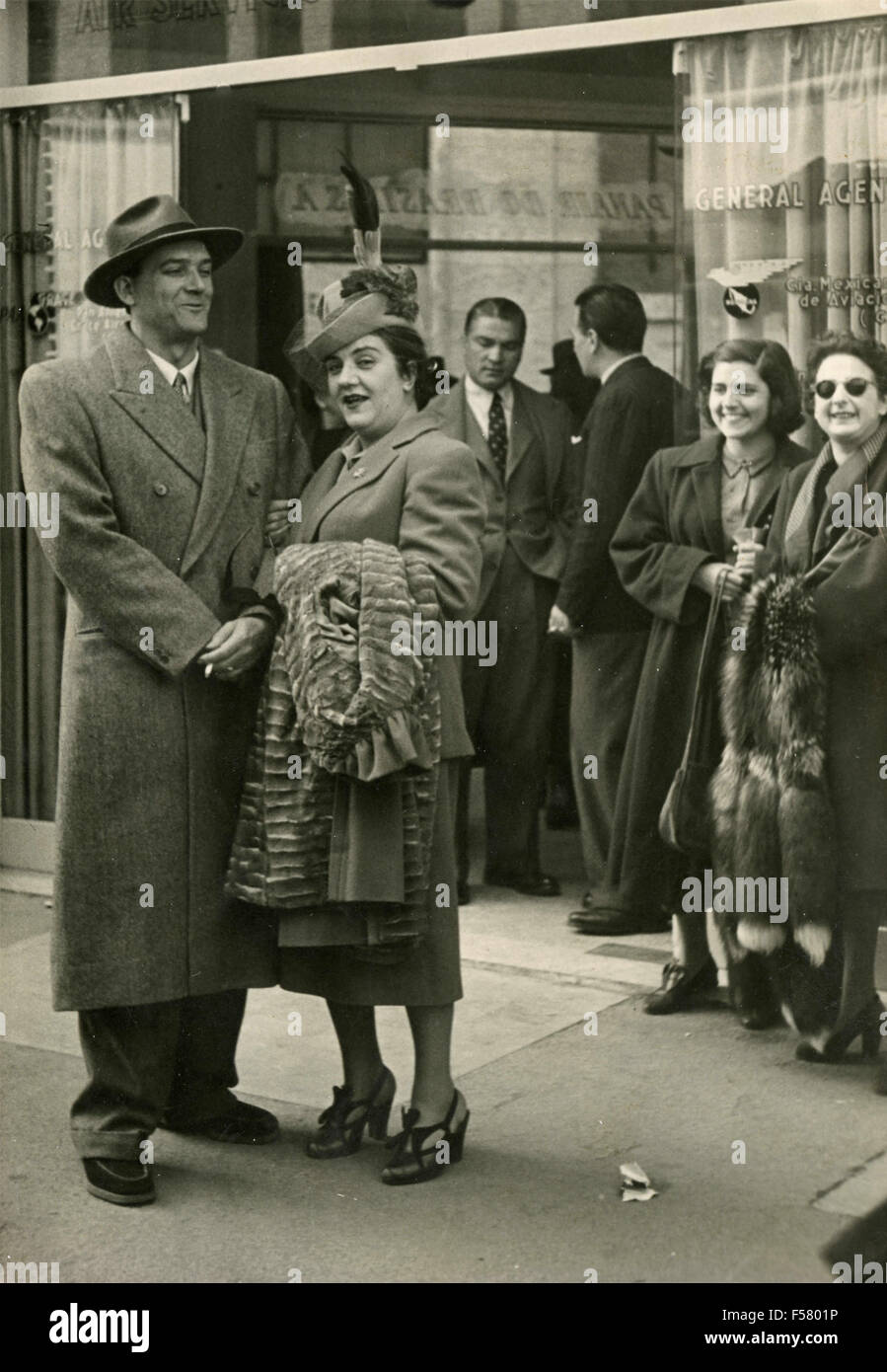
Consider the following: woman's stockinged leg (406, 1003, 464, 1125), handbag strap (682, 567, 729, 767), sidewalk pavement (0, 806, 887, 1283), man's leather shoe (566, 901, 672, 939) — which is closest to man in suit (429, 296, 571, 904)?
man's leather shoe (566, 901, 672, 939)

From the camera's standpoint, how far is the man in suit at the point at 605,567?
5.61 metres

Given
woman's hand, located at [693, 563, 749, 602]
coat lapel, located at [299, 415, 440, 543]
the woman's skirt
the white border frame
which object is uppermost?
the white border frame

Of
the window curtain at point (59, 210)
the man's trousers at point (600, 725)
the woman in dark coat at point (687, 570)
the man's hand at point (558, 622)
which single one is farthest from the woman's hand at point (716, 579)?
the window curtain at point (59, 210)

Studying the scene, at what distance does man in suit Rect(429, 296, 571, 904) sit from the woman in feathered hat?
6.24 ft

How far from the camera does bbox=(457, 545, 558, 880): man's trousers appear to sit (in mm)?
6148

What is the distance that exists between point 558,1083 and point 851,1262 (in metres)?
1.13

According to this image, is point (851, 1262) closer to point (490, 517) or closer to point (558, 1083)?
point (558, 1083)

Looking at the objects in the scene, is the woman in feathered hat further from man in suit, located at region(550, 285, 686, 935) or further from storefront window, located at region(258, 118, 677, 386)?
storefront window, located at region(258, 118, 677, 386)

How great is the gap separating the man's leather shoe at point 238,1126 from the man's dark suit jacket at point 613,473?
209 cm

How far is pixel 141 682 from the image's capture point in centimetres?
400

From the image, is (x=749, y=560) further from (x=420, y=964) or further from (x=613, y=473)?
(x=420, y=964)

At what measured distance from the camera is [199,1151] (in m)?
4.23

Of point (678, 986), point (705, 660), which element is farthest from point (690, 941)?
point (705, 660)

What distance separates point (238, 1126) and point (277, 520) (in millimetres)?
1433
